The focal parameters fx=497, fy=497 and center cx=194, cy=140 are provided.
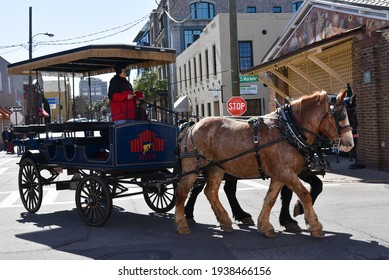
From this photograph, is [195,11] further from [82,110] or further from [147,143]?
[147,143]

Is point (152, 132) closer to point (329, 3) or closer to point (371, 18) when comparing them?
point (371, 18)

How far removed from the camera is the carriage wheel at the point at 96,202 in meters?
7.85

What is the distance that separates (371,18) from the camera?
14.7 metres

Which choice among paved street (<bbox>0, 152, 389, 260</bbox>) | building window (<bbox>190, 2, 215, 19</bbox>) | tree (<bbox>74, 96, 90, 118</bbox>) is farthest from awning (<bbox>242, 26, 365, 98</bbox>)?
building window (<bbox>190, 2, 215, 19</bbox>)

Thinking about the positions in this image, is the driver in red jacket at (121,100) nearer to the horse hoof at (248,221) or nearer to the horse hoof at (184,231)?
the horse hoof at (184,231)

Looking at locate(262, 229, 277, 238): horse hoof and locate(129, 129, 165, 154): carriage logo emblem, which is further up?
locate(129, 129, 165, 154): carriage logo emblem

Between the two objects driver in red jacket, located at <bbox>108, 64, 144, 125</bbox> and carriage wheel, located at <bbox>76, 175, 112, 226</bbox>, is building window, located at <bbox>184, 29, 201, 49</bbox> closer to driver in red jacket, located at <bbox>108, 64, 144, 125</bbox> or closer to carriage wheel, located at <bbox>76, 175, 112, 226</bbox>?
driver in red jacket, located at <bbox>108, 64, 144, 125</bbox>

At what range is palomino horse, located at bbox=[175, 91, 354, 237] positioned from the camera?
6.53 m

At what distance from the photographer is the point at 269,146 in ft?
22.0

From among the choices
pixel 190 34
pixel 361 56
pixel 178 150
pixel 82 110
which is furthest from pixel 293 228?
pixel 190 34

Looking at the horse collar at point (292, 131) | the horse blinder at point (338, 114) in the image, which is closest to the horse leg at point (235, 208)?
the horse collar at point (292, 131)

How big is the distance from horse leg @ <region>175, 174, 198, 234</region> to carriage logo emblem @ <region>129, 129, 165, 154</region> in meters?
1.11

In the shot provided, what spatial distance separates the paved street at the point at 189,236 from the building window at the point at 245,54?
69.9 feet

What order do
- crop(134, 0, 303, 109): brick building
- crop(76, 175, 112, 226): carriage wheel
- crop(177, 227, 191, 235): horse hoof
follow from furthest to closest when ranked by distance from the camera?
crop(134, 0, 303, 109): brick building, crop(76, 175, 112, 226): carriage wheel, crop(177, 227, 191, 235): horse hoof
